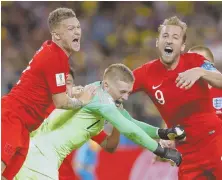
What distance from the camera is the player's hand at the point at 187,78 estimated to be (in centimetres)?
618

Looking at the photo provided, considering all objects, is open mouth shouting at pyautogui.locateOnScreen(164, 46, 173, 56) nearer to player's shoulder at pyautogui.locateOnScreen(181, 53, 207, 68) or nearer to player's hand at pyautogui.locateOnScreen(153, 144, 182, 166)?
player's shoulder at pyautogui.locateOnScreen(181, 53, 207, 68)

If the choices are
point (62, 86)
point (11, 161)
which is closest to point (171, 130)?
point (62, 86)

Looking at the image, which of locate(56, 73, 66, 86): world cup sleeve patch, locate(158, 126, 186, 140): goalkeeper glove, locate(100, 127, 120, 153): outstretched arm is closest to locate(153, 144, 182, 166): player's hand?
locate(158, 126, 186, 140): goalkeeper glove

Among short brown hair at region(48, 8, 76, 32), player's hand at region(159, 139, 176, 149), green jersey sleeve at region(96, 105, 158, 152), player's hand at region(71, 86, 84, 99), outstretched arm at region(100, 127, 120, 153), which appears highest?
short brown hair at region(48, 8, 76, 32)

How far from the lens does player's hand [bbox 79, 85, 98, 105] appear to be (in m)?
6.26

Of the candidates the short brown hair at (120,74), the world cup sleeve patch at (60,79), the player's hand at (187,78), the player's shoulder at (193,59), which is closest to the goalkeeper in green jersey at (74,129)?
the short brown hair at (120,74)

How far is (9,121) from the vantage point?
612 centimetres

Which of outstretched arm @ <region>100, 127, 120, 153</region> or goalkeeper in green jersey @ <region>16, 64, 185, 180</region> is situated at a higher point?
goalkeeper in green jersey @ <region>16, 64, 185, 180</region>

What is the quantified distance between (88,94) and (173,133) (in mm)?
866

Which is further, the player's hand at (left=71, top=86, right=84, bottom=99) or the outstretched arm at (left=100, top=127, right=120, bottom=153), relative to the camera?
the outstretched arm at (left=100, top=127, right=120, bottom=153)

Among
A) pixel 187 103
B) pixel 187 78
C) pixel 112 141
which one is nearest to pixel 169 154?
pixel 187 78

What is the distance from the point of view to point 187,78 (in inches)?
244

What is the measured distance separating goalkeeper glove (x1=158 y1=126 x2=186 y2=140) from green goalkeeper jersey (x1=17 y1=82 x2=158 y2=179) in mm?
397

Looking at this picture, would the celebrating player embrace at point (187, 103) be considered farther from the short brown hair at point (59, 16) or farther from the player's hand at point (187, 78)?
the short brown hair at point (59, 16)
